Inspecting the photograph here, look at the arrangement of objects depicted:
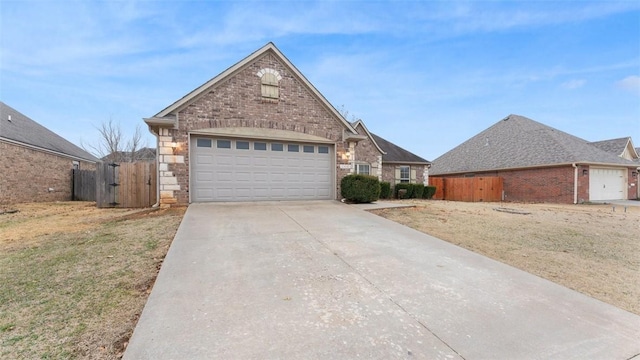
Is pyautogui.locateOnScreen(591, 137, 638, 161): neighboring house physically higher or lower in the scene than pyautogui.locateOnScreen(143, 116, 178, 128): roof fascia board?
higher

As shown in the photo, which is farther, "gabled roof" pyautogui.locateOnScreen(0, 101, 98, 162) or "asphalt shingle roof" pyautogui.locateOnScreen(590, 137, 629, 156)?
"asphalt shingle roof" pyautogui.locateOnScreen(590, 137, 629, 156)

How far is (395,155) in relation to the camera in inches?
891

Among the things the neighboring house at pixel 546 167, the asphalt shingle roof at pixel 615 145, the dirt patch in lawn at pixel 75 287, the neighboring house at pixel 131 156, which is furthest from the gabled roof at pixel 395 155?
the neighboring house at pixel 131 156

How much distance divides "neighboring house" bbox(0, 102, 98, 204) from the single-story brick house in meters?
10.1

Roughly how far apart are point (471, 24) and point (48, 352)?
55.3ft

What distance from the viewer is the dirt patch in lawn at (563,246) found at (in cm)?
422

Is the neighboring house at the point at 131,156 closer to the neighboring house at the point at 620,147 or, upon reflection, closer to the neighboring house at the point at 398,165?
the neighboring house at the point at 398,165

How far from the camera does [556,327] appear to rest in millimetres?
2879

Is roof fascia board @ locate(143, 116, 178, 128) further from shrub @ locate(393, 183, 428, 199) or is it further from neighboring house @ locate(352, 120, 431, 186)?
shrub @ locate(393, 183, 428, 199)

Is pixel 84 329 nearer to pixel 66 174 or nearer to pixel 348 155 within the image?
pixel 348 155

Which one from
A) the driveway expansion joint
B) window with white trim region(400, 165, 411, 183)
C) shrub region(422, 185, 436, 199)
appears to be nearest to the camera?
the driveway expansion joint

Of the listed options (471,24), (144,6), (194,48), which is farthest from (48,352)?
(194,48)

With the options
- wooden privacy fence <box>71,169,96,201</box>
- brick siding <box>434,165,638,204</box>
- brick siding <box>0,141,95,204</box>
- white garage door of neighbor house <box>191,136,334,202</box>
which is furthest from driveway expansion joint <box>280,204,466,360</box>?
brick siding <box>434,165,638,204</box>

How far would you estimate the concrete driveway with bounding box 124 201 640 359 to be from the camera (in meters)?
2.41
